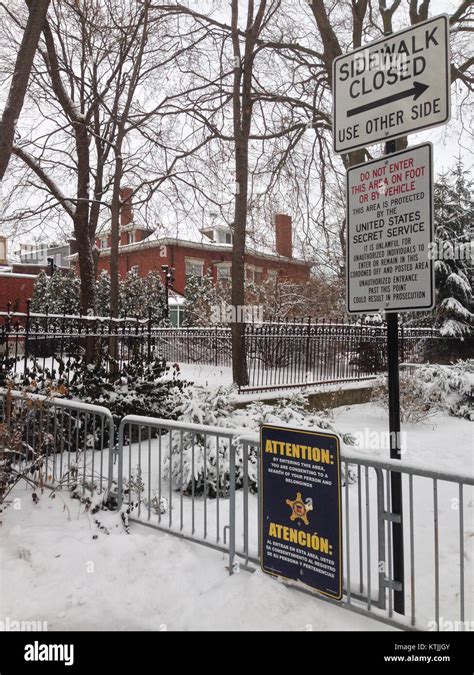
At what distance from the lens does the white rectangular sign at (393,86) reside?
9.37 ft

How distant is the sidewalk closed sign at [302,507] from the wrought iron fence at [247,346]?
4722 mm

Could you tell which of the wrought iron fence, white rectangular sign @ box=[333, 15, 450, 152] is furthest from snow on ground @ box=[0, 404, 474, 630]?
the wrought iron fence

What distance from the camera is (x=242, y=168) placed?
35.6 feet

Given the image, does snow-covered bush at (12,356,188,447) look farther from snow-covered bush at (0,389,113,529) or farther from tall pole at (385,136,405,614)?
tall pole at (385,136,405,614)

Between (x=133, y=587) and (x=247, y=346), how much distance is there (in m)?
8.13

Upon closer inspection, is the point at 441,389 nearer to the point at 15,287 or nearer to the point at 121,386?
the point at 121,386

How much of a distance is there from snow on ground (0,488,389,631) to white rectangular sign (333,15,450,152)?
306 centimetres

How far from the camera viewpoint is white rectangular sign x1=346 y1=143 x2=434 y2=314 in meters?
2.94

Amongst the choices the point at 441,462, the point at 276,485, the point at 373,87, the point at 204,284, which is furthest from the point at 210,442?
the point at 204,284

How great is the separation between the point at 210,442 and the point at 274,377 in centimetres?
590

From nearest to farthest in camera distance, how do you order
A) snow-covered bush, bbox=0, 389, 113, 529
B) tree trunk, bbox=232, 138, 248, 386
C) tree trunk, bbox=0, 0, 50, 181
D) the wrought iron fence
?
snow-covered bush, bbox=0, 389, 113, 529
tree trunk, bbox=0, 0, 50, 181
the wrought iron fence
tree trunk, bbox=232, 138, 248, 386

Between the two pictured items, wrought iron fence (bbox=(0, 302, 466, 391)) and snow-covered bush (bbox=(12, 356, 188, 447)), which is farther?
wrought iron fence (bbox=(0, 302, 466, 391))

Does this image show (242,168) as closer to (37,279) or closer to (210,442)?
(210,442)
